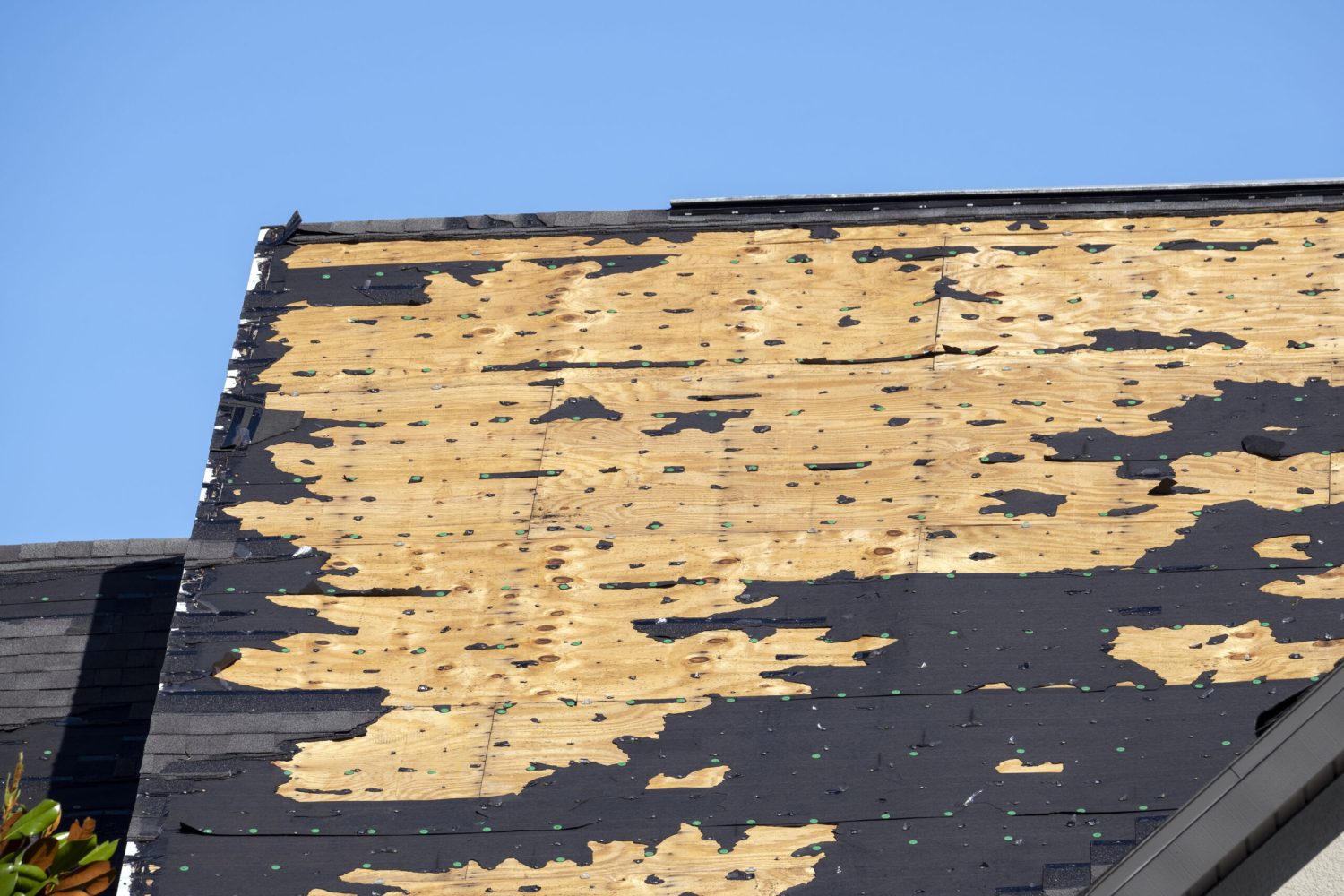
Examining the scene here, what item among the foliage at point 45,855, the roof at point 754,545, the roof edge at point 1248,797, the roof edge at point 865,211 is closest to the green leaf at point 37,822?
the foliage at point 45,855

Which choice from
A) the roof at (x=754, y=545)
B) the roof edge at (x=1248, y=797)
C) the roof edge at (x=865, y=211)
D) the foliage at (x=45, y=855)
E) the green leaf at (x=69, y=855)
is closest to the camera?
the roof edge at (x=1248, y=797)

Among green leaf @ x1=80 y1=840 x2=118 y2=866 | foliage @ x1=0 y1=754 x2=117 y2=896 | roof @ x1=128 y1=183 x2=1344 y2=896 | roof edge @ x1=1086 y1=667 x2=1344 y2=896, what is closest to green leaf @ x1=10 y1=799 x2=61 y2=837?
foliage @ x1=0 y1=754 x2=117 y2=896

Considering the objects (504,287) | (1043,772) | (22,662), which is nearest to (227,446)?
→ (504,287)

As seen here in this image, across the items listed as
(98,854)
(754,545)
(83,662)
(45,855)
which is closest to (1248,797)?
(754,545)

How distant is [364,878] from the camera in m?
6.38

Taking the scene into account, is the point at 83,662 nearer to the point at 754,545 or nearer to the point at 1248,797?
the point at 754,545

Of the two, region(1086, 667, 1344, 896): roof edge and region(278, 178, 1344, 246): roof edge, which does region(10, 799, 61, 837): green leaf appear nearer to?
region(1086, 667, 1344, 896): roof edge

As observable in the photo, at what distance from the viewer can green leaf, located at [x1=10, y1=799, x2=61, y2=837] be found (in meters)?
5.13

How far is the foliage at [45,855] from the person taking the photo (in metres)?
5.07

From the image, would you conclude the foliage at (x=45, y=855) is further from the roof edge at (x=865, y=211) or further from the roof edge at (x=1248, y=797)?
the roof edge at (x=865, y=211)

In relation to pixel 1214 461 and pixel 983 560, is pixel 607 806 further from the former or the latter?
pixel 1214 461

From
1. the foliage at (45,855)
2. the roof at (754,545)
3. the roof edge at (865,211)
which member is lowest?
the foliage at (45,855)

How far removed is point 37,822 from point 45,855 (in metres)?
0.13

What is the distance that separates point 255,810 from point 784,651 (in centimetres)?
200
